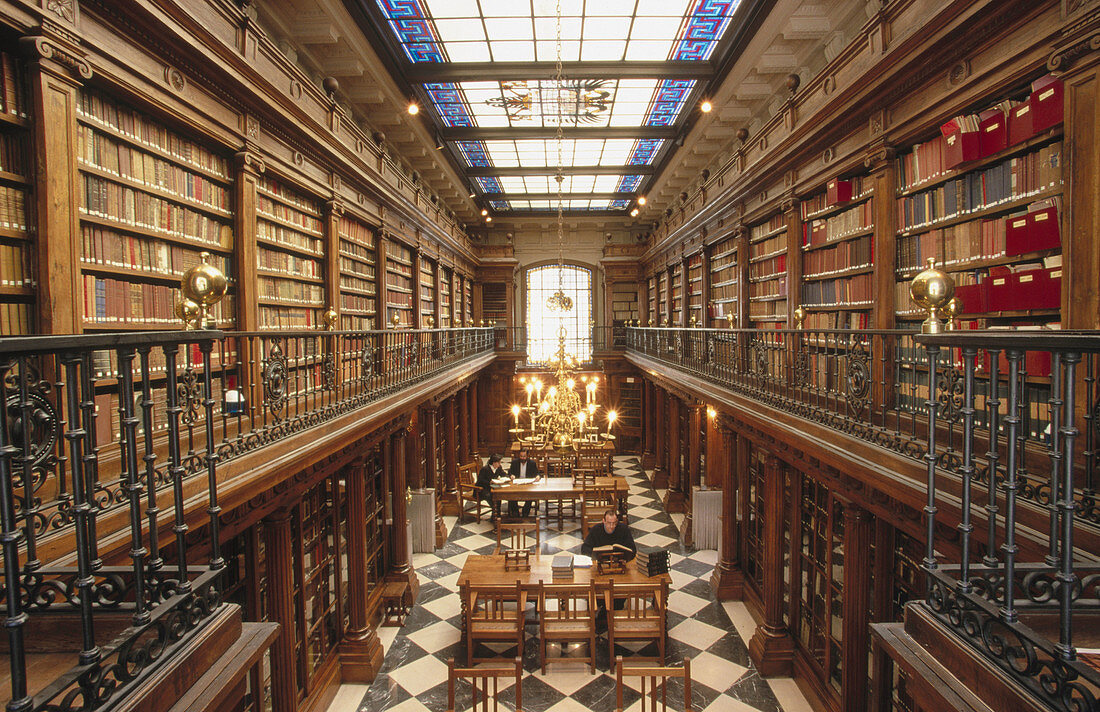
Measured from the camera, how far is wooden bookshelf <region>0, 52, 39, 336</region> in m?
2.08

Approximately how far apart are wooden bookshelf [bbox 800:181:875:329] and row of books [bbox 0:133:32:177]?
15.7ft

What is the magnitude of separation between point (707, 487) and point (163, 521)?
6900mm

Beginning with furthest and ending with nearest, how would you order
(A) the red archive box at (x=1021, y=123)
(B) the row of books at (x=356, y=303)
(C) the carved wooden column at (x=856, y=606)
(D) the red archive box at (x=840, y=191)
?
(B) the row of books at (x=356, y=303)
(D) the red archive box at (x=840, y=191)
(C) the carved wooden column at (x=856, y=606)
(A) the red archive box at (x=1021, y=123)

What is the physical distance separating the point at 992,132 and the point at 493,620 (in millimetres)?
5089

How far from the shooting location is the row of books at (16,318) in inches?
82.5

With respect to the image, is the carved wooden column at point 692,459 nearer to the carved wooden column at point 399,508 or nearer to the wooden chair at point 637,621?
the wooden chair at point 637,621

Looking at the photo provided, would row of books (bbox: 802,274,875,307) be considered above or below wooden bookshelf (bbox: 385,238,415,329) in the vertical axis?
below

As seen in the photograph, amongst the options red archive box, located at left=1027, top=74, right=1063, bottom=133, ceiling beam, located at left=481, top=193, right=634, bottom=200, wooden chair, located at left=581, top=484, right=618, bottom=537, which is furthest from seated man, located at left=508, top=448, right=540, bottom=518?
red archive box, located at left=1027, top=74, right=1063, bottom=133

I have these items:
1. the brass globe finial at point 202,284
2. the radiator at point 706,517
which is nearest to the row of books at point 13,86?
the brass globe finial at point 202,284

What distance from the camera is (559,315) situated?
14.9 meters

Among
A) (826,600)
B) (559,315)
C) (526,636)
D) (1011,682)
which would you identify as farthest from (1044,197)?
(559,315)

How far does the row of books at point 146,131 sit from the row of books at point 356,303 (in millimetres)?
2216

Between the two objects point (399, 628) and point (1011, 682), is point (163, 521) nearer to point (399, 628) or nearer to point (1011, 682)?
point (1011, 682)

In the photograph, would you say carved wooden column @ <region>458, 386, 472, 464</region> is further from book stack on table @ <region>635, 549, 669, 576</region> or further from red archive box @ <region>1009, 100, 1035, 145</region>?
red archive box @ <region>1009, 100, 1035, 145</region>
